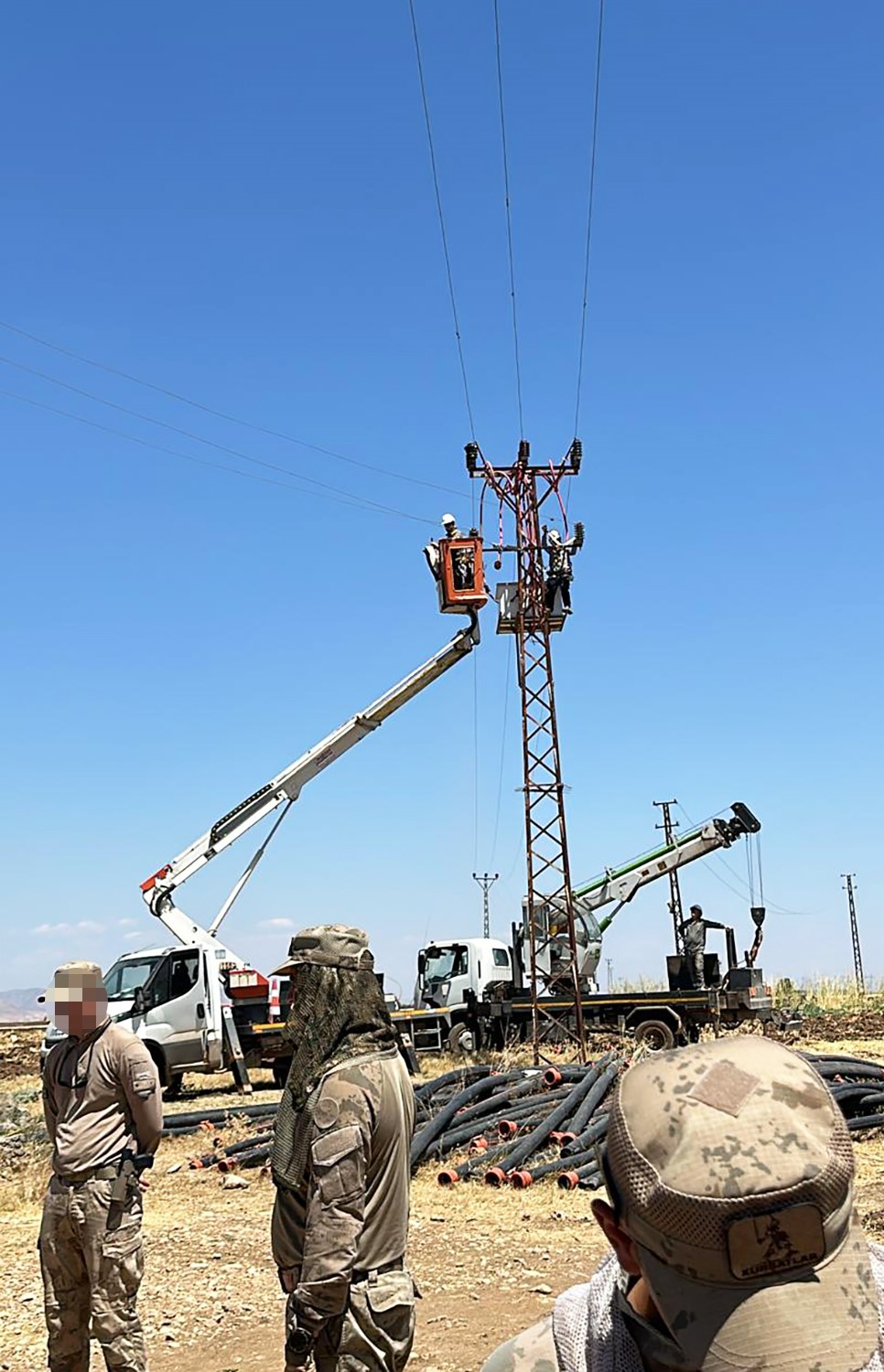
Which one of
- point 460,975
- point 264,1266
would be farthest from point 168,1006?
point 264,1266

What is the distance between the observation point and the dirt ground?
6.79m

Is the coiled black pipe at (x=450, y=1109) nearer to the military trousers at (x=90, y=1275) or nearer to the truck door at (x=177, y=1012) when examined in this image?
the truck door at (x=177, y=1012)

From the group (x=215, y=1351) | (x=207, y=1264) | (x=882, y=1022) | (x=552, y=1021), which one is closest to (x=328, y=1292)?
(x=215, y=1351)

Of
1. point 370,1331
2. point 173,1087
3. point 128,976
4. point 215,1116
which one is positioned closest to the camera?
point 370,1331

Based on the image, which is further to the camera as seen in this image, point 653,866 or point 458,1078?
point 653,866

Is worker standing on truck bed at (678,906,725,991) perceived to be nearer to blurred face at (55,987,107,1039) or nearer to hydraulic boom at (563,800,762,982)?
hydraulic boom at (563,800,762,982)

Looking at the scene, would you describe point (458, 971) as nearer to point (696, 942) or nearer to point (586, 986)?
point (586, 986)

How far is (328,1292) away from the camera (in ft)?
10.8

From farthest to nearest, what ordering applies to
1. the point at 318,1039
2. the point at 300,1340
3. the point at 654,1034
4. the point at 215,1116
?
the point at 654,1034
the point at 215,1116
the point at 318,1039
the point at 300,1340

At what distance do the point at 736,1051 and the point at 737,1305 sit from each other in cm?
26

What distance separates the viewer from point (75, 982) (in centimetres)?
521

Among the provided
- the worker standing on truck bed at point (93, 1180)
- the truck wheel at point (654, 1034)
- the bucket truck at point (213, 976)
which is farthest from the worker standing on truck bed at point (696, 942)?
the worker standing on truck bed at point (93, 1180)

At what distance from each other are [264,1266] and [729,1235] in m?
8.15

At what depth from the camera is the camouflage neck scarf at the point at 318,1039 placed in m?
3.63
